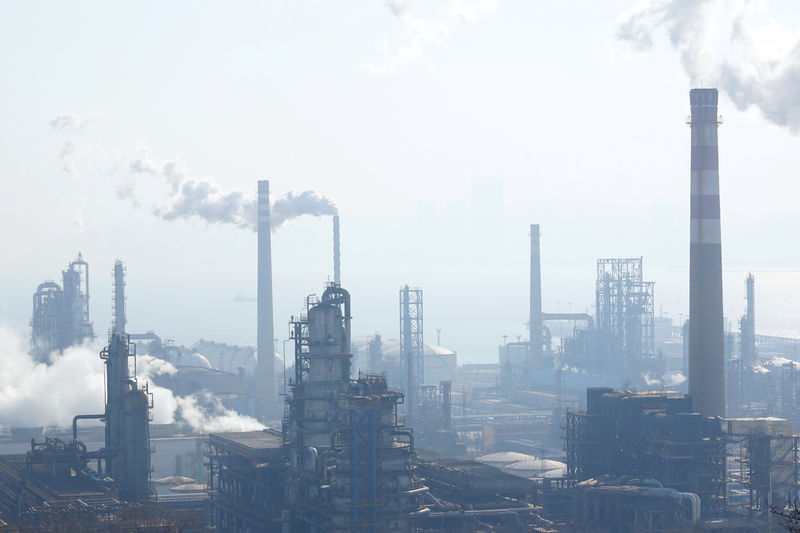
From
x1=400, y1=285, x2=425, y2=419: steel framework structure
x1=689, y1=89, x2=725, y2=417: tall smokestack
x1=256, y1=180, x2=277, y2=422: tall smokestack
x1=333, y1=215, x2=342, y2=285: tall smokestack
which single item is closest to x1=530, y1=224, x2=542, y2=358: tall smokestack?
x1=333, y1=215, x2=342, y2=285: tall smokestack

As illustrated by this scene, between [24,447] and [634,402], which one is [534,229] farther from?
[634,402]

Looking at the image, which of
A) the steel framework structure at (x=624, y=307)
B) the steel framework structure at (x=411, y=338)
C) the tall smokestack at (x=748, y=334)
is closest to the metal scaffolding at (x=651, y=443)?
the steel framework structure at (x=411, y=338)

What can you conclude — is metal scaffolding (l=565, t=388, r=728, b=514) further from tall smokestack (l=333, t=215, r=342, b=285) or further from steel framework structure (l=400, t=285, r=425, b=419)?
tall smokestack (l=333, t=215, r=342, b=285)

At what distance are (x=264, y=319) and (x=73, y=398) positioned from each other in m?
17.1

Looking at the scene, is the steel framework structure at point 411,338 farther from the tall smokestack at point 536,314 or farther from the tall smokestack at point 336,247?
the tall smokestack at point 536,314

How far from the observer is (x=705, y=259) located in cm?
4966

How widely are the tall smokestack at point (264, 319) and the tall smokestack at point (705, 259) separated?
3710 cm

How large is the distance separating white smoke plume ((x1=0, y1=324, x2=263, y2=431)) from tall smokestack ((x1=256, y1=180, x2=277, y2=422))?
25.9 feet

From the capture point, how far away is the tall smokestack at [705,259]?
48.9 metres

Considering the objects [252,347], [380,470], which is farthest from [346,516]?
[252,347]

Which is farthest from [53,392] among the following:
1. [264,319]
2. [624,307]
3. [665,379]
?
[624,307]

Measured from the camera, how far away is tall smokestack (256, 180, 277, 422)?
82.9 metres

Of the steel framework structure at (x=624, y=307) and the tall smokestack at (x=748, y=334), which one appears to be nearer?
the tall smokestack at (x=748, y=334)

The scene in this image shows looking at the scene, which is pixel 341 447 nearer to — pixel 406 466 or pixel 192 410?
pixel 406 466
